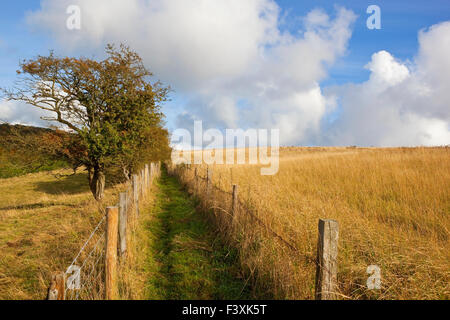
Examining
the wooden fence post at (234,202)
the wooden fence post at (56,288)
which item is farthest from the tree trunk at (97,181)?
the wooden fence post at (56,288)

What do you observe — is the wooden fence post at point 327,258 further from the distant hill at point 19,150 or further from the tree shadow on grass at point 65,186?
the tree shadow on grass at point 65,186

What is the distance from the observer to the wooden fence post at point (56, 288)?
263 cm

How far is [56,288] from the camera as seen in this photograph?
8.75ft

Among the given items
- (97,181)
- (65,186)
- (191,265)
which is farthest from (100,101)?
(65,186)

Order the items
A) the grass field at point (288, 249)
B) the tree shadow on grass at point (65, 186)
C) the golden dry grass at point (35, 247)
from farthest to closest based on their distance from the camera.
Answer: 1. the tree shadow on grass at point (65, 186)
2. the golden dry grass at point (35, 247)
3. the grass field at point (288, 249)

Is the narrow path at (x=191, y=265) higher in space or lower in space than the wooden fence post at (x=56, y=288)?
lower

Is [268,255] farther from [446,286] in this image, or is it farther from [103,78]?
[103,78]

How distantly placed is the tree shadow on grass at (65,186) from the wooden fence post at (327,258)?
25.0 m

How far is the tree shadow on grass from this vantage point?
2384cm

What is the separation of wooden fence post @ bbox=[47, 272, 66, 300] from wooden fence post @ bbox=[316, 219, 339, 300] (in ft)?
8.94

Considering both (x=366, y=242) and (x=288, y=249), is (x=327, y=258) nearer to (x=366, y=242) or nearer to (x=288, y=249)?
(x=288, y=249)

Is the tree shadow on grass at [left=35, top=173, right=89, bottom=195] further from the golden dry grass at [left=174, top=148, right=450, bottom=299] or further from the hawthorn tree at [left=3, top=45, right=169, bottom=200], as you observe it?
the golden dry grass at [left=174, top=148, right=450, bottom=299]

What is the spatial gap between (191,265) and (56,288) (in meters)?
2.91
